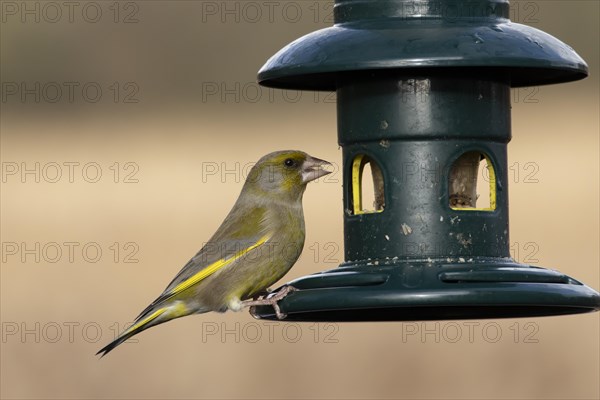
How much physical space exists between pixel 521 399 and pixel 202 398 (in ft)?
7.16

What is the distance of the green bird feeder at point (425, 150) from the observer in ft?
20.9

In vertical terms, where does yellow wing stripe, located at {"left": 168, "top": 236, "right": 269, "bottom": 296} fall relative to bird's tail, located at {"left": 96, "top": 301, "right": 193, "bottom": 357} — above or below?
above

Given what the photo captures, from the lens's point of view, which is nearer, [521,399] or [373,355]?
[521,399]

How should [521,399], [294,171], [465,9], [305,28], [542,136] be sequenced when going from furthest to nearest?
[305,28] < [542,136] < [521,399] < [294,171] < [465,9]

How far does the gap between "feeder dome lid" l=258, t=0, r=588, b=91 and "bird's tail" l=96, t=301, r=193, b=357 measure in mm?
1327

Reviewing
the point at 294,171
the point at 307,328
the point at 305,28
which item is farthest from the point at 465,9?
the point at 305,28

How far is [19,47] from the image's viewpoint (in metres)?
14.0

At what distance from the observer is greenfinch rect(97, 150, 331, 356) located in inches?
304

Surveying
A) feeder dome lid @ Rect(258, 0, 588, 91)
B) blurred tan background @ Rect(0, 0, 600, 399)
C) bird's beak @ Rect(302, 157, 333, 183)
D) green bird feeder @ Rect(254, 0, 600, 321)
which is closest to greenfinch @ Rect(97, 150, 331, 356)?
bird's beak @ Rect(302, 157, 333, 183)

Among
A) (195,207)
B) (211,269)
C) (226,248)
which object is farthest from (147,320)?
(195,207)

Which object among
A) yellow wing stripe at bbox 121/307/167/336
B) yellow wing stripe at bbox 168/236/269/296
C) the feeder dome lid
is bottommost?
yellow wing stripe at bbox 121/307/167/336

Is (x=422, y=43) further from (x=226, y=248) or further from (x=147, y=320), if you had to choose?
(x=147, y=320)

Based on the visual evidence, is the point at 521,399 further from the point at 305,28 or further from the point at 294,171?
the point at 305,28

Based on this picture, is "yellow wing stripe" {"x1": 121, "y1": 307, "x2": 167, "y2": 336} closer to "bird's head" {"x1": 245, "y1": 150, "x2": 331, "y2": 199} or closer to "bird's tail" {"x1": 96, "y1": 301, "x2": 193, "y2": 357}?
"bird's tail" {"x1": 96, "y1": 301, "x2": 193, "y2": 357}
